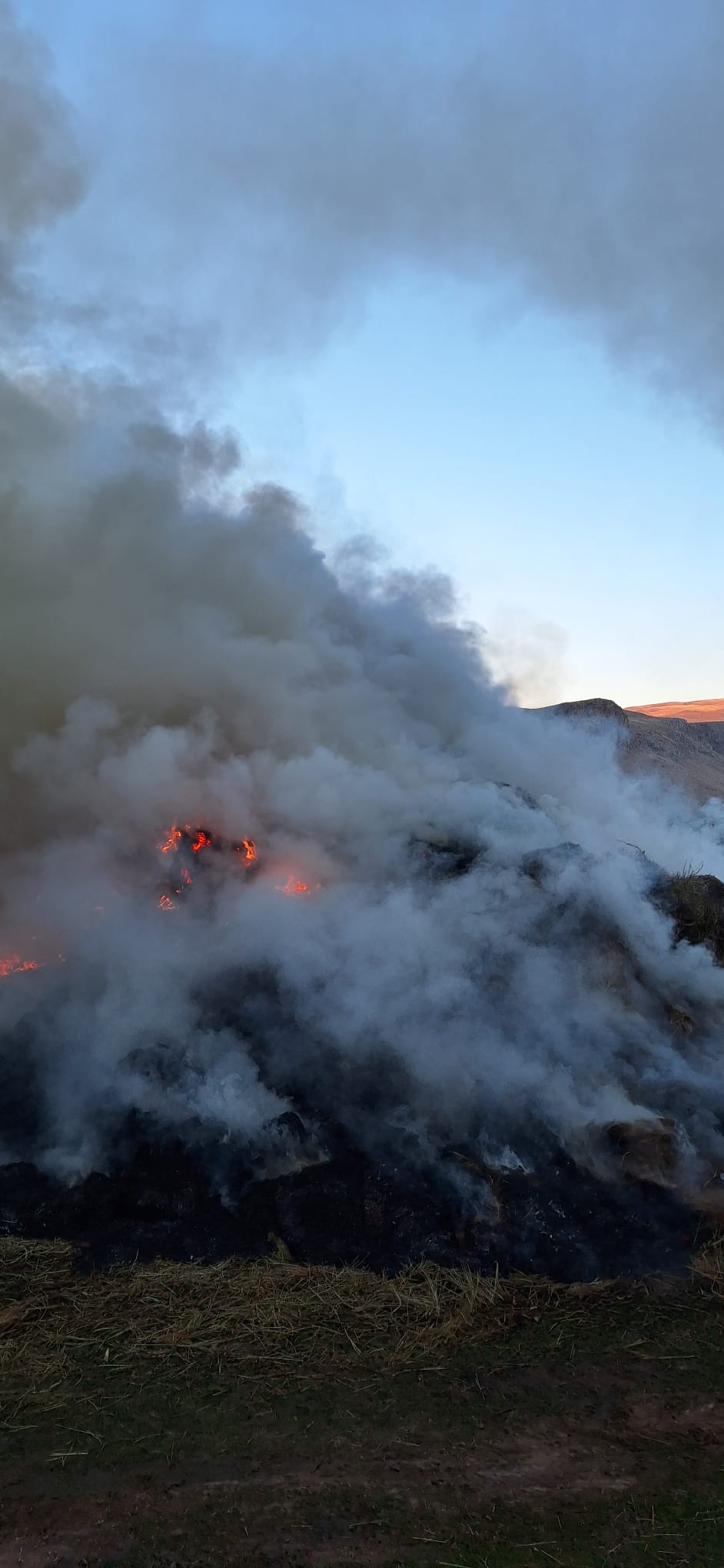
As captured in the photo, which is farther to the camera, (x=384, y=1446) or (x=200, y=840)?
(x=200, y=840)

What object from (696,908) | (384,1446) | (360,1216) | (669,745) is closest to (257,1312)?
(360,1216)

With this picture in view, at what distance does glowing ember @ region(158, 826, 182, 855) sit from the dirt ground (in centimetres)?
822

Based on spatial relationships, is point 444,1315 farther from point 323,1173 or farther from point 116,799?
point 116,799

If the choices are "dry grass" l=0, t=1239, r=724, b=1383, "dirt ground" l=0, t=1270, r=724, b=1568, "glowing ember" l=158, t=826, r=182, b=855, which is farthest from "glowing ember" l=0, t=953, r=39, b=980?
"dirt ground" l=0, t=1270, r=724, b=1568

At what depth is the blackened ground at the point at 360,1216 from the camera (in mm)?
7867

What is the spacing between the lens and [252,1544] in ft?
15.5

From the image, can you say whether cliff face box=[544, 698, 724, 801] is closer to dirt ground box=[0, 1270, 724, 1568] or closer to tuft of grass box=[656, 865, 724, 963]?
tuft of grass box=[656, 865, 724, 963]

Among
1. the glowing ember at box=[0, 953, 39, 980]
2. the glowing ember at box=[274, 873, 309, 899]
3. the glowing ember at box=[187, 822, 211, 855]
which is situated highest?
the glowing ember at box=[187, 822, 211, 855]

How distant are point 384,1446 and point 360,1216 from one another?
2848 millimetres

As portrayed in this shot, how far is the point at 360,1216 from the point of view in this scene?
8.32 metres

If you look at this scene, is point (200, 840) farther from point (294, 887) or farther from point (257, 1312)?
point (257, 1312)

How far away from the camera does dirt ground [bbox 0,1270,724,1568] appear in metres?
4.71

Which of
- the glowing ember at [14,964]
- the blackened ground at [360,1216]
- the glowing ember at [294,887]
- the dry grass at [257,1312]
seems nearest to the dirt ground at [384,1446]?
the dry grass at [257,1312]

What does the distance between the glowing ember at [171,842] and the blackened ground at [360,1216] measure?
6.27 m
